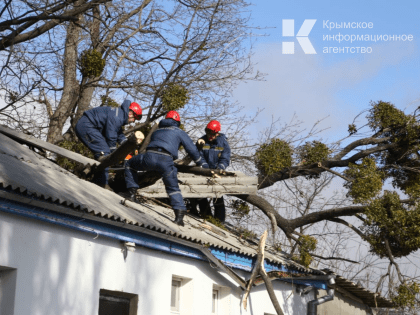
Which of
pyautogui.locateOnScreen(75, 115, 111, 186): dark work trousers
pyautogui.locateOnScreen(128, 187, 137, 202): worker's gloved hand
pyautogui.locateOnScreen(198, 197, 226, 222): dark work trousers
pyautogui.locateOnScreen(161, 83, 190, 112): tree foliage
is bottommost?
pyautogui.locateOnScreen(128, 187, 137, 202): worker's gloved hand

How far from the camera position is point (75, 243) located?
9148mm

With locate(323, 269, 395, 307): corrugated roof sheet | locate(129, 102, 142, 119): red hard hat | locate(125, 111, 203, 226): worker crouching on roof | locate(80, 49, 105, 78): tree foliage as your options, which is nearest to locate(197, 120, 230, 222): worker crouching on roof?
locate(129, 102, 142, 119): red hard hat

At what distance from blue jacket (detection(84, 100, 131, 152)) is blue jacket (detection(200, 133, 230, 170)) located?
2.26 metres

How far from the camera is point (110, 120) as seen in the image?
552 inches

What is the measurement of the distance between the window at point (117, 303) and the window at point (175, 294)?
4.49ft

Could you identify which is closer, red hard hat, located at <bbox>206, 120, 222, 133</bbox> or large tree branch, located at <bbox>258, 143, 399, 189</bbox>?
red hard hat, located at <bbox>206, 120, 222, 133</bbox>

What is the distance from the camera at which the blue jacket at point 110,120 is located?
14023mm

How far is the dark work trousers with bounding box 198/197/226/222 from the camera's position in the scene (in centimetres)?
1630

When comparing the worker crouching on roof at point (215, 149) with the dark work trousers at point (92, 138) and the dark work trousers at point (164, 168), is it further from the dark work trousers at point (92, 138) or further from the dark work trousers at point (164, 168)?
the dark work trousers at point (164, 168)

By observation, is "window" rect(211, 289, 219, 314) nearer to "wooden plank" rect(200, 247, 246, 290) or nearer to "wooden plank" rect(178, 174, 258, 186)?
"wooden plank" rect(200, 247, 246, 290)

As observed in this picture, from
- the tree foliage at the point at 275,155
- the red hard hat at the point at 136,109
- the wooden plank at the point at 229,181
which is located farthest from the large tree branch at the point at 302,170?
the red hard hat at the point at 136,109

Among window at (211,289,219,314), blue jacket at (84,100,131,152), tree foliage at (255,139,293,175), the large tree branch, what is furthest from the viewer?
the large tree branch

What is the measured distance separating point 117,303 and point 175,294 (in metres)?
1.79

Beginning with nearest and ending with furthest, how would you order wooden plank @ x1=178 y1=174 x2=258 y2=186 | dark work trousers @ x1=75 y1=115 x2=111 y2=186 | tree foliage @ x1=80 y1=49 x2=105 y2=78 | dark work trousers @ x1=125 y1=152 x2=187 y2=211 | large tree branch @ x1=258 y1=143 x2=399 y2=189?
dark work trousers @ x1=125 y1=152 x2=187 y2=211 → dark work trousers @ x1=75 y1=115 x2=111 y2=186 → wooden plank @ x1=178 y1=174 x2=258 y2=186 → tree foliage @ x1=80 y1=49 x2=105 y2=78 → large tree branch @ x1=258 y1=143 x2=399 y2=189
